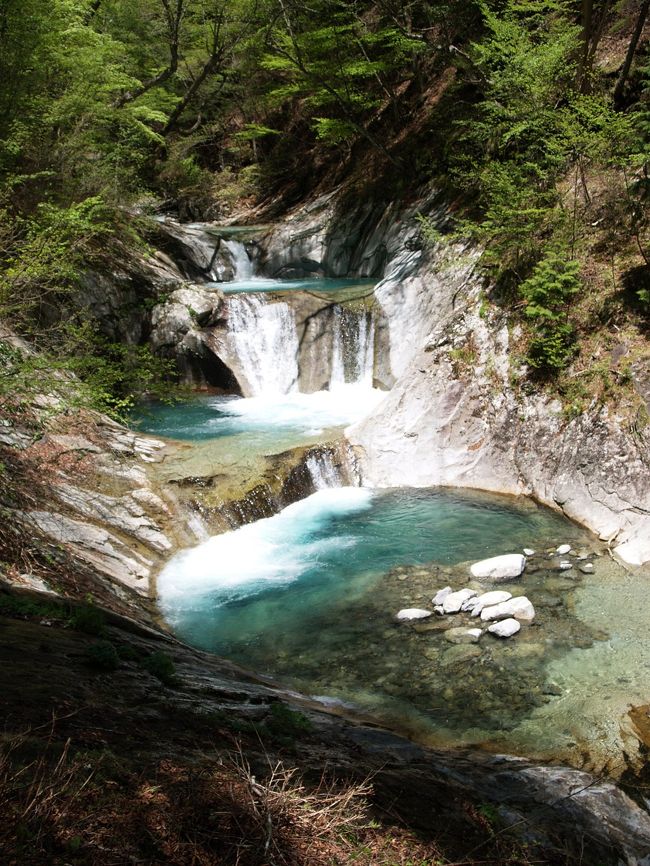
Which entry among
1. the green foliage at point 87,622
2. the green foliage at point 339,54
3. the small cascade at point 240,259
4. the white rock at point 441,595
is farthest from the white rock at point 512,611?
the small cascade at point 240,259

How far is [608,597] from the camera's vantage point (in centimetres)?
686

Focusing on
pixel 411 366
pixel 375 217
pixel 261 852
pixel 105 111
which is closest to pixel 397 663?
pixel 261 852

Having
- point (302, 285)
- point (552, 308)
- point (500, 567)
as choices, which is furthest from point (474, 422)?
point (302, 285)

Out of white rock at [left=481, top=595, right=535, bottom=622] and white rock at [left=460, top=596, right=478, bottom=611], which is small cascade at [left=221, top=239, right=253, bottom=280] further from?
white rock at [left=481, top=595, right=535, bottom=622]

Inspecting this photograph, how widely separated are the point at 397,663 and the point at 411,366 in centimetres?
661

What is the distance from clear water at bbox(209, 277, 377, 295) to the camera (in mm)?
15375

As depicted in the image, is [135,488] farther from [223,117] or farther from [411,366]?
[223,117]

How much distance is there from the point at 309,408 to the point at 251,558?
528 centimetres

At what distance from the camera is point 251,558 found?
8.39 metres

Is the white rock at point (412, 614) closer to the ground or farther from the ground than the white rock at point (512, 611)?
closer to the ground

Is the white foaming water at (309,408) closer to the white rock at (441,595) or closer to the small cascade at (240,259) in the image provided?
the white rock at (441,595)

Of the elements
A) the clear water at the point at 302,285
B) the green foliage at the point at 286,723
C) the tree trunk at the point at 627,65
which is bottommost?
the green foliage at the point at 286,723

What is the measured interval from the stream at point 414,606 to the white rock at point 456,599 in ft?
0.47

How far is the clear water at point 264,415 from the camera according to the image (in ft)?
37.7
